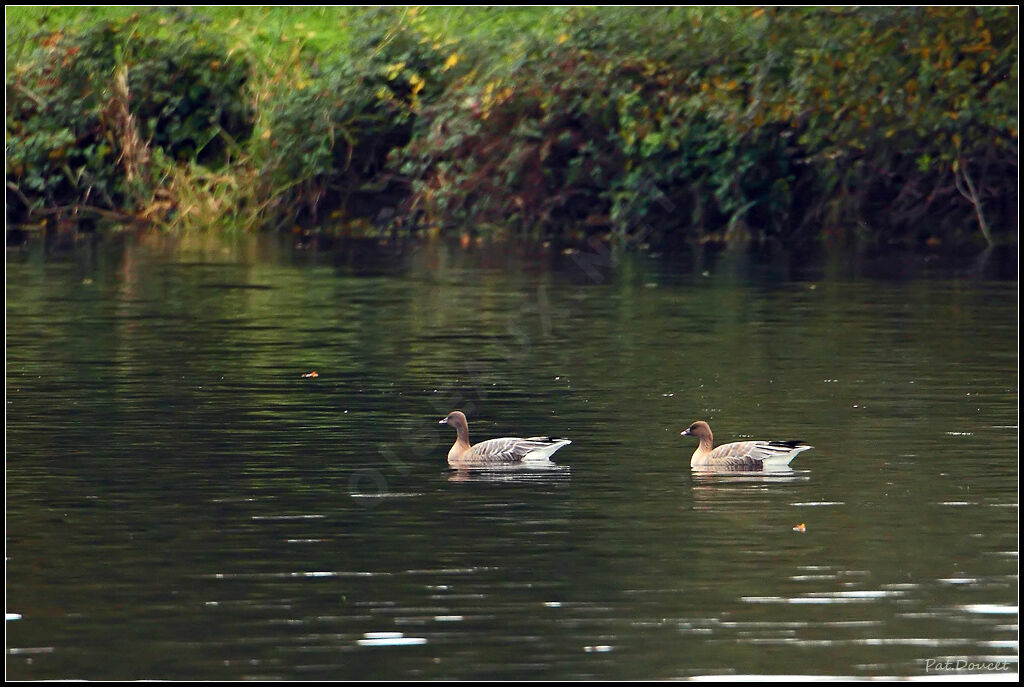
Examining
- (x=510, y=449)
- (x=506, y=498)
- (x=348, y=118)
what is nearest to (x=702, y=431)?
(x=510, y=449)

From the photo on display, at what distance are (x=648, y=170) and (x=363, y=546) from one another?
2922 centimetres

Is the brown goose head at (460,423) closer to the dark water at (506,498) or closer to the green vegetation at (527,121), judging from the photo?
the dark water at (506,498)

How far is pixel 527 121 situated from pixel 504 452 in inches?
1063

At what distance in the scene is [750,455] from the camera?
49.8ft

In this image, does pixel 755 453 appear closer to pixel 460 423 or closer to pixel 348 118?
pixel 460 423

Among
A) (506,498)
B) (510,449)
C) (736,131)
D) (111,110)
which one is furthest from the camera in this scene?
(111,110)

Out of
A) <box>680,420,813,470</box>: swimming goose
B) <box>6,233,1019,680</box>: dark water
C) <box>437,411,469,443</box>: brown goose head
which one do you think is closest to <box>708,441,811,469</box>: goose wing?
<box>680,420,813,470</box>: swimming goose

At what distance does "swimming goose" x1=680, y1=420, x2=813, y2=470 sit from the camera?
1510cm

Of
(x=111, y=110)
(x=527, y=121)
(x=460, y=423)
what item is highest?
(x=111, y=110)

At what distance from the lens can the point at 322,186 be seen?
46.2m

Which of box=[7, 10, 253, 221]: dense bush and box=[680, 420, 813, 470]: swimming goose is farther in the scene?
box=[7, 10, 253, 221]: dense bush

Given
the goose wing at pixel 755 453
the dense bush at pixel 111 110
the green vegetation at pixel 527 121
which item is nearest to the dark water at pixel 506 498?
Answer: the goose wing at pixel 755 453

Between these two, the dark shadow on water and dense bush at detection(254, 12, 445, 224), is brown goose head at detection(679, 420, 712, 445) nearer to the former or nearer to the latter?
the dark shadow on water

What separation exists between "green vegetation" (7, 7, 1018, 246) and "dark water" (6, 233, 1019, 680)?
1056cm
